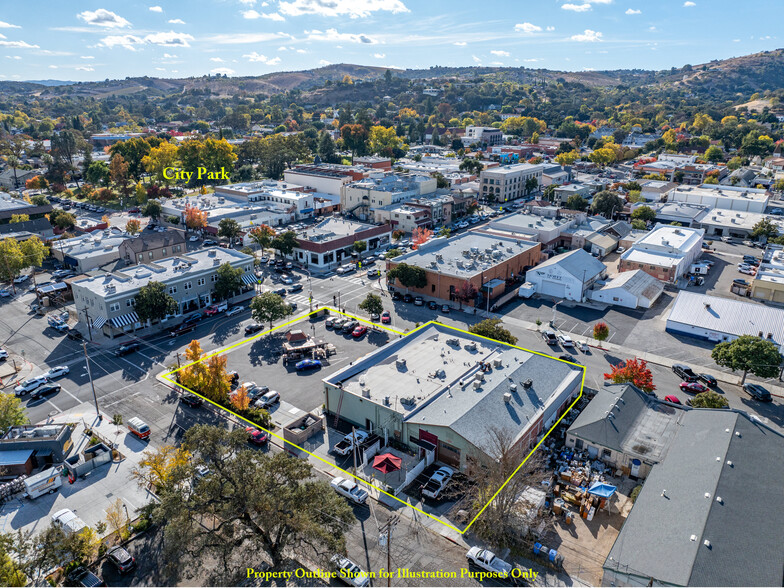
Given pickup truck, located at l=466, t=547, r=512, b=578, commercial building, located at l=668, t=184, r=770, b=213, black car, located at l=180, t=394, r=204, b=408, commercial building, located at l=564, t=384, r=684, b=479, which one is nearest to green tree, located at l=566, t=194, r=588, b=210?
commercial building, located at l=668, t=184, r=770, b=213

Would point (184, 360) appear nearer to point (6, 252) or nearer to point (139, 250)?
point (139, 250)

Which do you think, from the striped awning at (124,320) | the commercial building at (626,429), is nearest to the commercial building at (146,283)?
the striped awning at (124,320)

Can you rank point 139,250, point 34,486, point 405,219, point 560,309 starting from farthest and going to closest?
1. point 405,219
2. point 139,250
3. point 560,309
4. point 34,486

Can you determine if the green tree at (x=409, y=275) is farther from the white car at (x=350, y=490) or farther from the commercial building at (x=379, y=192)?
the commercial building at (x=379, y=192)

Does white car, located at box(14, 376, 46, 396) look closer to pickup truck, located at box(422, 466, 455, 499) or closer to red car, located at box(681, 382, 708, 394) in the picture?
pickup truck, located at box(422, 466, 455, 499)

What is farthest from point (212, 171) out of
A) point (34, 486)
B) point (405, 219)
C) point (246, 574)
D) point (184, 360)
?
point (246, 574)
